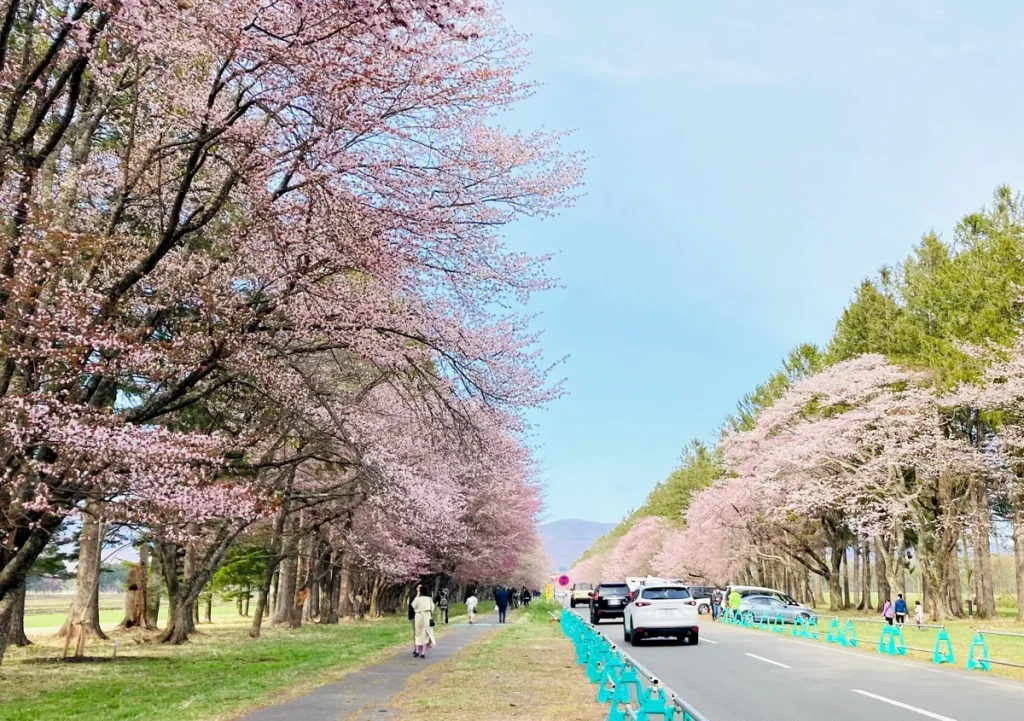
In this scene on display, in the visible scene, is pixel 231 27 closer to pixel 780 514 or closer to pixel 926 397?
pixel 926 397

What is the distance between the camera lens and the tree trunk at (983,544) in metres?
37.6

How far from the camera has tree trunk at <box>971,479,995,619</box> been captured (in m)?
37.6

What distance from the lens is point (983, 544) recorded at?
3900 cm

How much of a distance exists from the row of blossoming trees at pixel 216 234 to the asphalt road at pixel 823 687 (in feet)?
19.0

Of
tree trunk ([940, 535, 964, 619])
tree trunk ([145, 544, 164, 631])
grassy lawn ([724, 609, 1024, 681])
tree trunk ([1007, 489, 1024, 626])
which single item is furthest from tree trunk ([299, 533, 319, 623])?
tree trunk ([940, 535, 964, 619])

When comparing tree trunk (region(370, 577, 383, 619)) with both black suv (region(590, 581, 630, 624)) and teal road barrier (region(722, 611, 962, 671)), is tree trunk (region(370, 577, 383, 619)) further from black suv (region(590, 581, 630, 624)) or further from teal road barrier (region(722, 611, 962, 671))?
teal road barrier (region(722, 611, 962, 671))

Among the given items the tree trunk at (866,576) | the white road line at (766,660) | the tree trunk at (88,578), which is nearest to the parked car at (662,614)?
the white road line at (766,660)

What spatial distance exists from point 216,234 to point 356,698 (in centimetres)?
872

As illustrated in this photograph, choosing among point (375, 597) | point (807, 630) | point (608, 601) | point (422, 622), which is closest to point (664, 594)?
point (807, 630)

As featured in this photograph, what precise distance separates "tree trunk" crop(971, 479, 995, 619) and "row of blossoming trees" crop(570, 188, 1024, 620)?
8cm

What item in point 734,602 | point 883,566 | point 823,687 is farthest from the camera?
point 883,566

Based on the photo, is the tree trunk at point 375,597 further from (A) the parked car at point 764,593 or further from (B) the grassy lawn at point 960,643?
(B) the grassy lawn at point 960,643

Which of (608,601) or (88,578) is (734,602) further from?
(88,578)

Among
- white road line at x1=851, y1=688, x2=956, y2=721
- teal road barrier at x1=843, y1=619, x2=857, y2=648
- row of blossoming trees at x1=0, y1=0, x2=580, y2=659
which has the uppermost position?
row of blossoming trees at x1=0, y1=0, x2=580, y2=659
